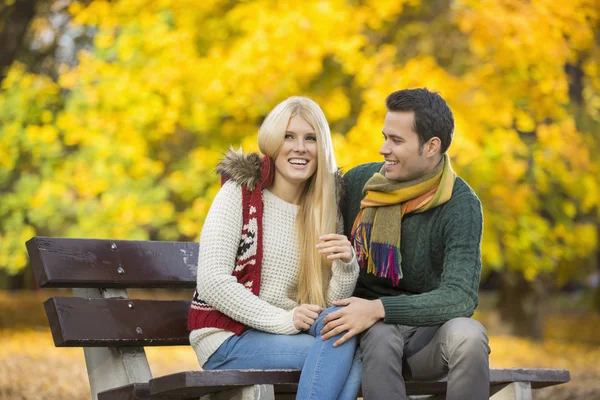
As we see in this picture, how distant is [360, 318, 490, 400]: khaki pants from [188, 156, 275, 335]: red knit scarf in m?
0.52

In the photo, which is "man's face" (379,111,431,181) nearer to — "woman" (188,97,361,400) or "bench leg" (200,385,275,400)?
"woman" (188,97,361,400)

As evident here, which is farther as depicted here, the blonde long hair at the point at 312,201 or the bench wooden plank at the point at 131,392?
the blonde long hair at the point at 312,201

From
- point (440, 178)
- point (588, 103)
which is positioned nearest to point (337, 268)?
point (440, 178)

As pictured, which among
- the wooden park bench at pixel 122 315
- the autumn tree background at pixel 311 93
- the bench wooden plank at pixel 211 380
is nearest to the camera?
the bench wooden plank at pixel 211 380

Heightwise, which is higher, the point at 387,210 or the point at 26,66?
the point at 26,66

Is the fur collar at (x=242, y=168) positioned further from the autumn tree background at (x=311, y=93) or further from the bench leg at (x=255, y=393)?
the autumn tree background at (x=311, y=93)

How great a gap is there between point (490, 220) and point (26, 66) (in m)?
6.56

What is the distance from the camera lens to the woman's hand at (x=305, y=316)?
11.1 ft

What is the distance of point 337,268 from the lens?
11.6 feet

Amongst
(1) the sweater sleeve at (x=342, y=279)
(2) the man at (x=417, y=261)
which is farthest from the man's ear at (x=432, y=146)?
(1) the sweater sleeve at (x=342, y=279)

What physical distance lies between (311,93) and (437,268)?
6219 mm

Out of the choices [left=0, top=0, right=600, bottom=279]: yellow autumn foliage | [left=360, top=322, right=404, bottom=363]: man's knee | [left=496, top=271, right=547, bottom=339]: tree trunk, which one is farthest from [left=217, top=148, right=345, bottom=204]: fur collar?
[left=496, top=271, right=547, bottom=339]: tree trunk

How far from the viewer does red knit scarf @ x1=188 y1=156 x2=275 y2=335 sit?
347 cm

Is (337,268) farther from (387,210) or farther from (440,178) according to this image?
(440,178)
